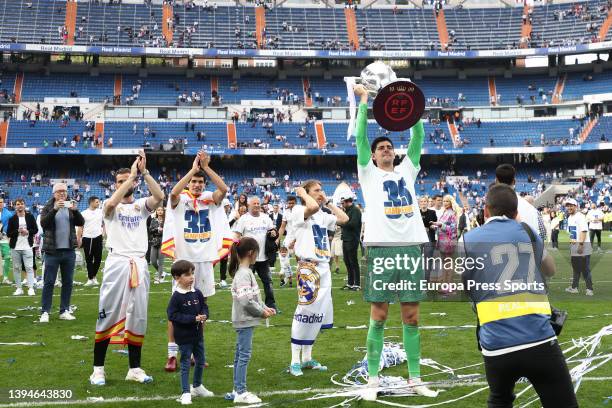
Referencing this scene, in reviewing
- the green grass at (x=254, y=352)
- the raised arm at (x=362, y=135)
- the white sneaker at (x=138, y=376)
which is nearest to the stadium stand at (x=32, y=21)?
the green grass at (x=254, y=352)

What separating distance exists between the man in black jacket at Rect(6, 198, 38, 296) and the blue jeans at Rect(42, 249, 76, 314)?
3637 mm

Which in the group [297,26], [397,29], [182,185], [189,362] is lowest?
[189,362]

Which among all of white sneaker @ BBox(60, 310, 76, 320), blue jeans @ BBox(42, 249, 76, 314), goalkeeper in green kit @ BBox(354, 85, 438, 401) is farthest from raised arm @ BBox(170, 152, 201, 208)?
white sneaker @ BBox(60, 310, 76, 320)

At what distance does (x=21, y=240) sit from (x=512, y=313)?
42.2ft

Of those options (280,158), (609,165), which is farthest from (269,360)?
(609,165)

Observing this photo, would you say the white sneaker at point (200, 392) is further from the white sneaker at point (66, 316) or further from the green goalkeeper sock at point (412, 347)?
the white sneaker at point (66, 316)

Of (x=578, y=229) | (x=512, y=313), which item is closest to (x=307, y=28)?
(x=578, y=229)

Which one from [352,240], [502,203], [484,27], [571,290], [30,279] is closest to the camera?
[502,203]

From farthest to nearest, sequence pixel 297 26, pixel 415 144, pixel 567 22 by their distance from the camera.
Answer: pixel 297 26 < pixel 567 22 < pixel 415 144

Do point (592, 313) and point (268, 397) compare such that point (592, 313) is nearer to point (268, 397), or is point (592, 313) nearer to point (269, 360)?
point (269, 360)

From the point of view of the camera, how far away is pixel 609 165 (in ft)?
181

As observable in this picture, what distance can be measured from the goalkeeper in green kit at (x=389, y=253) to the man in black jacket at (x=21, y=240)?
1015cm

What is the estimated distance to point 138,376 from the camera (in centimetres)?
700

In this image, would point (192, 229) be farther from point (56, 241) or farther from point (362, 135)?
point (56, 241)
